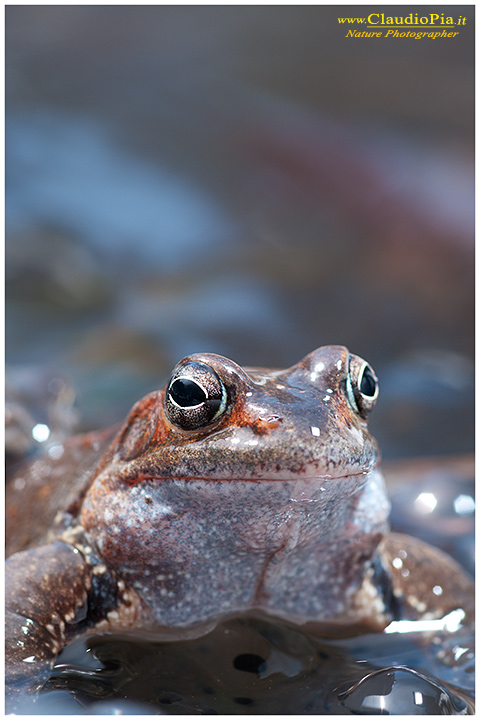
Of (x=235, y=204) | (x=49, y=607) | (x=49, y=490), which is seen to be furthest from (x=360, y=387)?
(x=235, y=204)

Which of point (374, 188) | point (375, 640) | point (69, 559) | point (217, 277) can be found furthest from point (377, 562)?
point (374, 188)

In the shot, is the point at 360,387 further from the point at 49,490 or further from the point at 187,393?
the point at 49,490

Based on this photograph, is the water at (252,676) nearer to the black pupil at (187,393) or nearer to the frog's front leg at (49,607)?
the frog's front leg at (49,607)

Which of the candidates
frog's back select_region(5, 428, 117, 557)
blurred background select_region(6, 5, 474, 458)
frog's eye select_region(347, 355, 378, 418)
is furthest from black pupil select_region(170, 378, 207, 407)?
blurred background select_region(6, 5, 474, 458)

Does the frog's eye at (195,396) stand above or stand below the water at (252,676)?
above

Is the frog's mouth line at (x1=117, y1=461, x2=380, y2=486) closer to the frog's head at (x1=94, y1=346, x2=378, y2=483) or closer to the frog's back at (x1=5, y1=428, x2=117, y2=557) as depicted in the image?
Result: the frog's head at (x1=94, y1=346, x2=378, y2=483)

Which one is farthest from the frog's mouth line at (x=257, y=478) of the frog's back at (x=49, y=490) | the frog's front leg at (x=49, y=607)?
the frog's back at (x=49, y=490)
